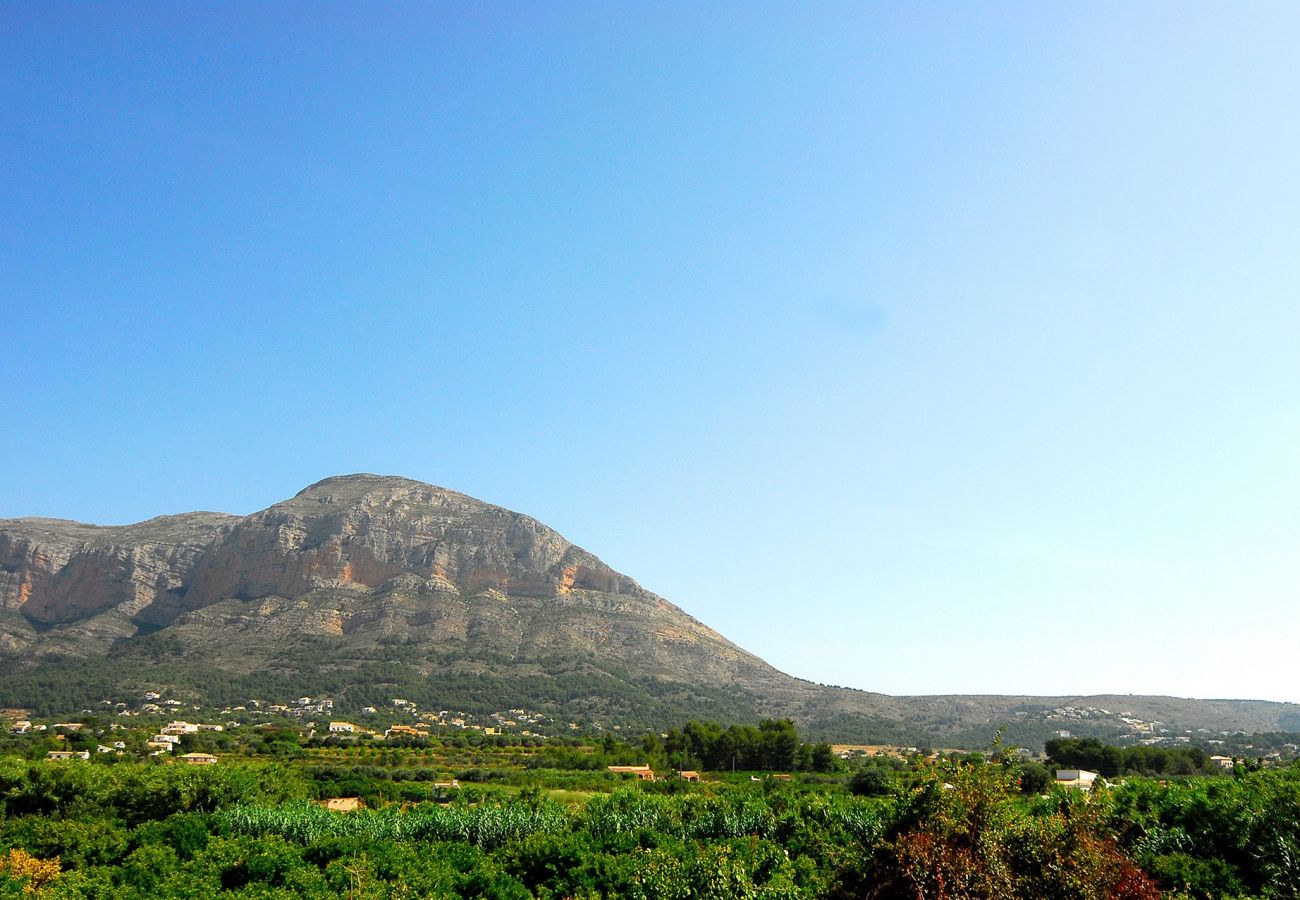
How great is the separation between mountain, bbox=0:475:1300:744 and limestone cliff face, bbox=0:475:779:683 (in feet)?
1.10

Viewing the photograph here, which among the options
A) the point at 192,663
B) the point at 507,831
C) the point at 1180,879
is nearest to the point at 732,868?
the point at 1180,879

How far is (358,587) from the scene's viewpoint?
12275cm

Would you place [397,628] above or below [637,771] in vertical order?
above

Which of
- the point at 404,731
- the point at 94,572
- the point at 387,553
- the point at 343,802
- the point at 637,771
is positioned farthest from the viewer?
the point at 94,572

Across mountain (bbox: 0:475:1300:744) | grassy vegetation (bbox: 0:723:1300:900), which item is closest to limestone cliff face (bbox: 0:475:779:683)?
mountain (bbox: 0:475:1300:744)

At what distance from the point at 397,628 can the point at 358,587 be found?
20.5 m

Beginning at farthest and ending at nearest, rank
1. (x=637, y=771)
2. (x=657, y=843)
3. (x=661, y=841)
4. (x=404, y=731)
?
(x=404, y=731)
(x=637, y=771)
(x=657, y=843)
(x=661, y=841)

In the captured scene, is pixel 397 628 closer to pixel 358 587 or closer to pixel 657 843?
pixel 358 587

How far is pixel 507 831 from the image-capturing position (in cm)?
2108

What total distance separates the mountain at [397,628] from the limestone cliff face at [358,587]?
0.34m

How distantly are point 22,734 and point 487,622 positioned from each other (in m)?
54.0

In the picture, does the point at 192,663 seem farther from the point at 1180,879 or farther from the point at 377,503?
the point at 1180,879

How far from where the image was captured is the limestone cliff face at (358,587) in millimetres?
105375

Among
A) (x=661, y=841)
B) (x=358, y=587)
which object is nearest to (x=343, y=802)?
(x=661, y=841)
